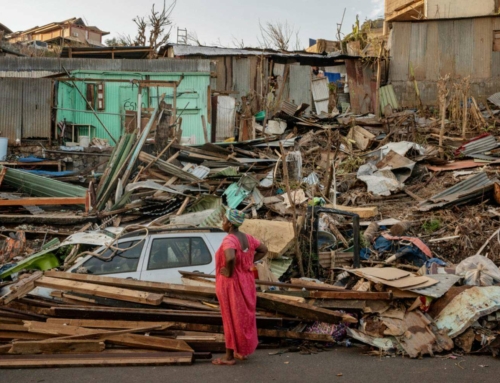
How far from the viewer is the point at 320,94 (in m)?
22.2

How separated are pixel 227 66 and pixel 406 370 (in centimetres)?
1713

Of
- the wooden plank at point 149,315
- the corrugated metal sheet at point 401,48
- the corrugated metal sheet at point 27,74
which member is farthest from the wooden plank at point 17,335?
the corrugated metal sheet at point 401,48

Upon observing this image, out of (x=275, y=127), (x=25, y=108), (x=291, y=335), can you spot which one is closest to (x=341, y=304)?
(x=291, y=335)

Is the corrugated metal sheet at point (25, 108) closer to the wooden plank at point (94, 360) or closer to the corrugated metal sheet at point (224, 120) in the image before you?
the corrugated metal sheet at point (224, 120)

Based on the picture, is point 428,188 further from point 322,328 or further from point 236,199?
point 322,328

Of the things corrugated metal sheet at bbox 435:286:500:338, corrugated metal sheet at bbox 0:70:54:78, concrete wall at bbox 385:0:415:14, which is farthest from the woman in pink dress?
concrete wall at bbox 385:0:415:14

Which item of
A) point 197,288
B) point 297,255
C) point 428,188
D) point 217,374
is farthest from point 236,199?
point 217,374

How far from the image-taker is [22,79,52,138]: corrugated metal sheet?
59.5ft

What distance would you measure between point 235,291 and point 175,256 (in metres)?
2.10

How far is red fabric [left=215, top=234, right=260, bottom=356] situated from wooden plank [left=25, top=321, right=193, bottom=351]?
0.66 m

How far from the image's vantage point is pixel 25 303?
6.91 metres

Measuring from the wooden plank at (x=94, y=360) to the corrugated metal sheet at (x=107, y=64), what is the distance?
49.5 ft

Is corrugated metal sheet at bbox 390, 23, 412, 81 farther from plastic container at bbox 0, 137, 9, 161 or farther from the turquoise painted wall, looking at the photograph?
plastic container at bbox 0, 137, 9, 161

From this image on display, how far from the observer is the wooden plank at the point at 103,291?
6.59 m
